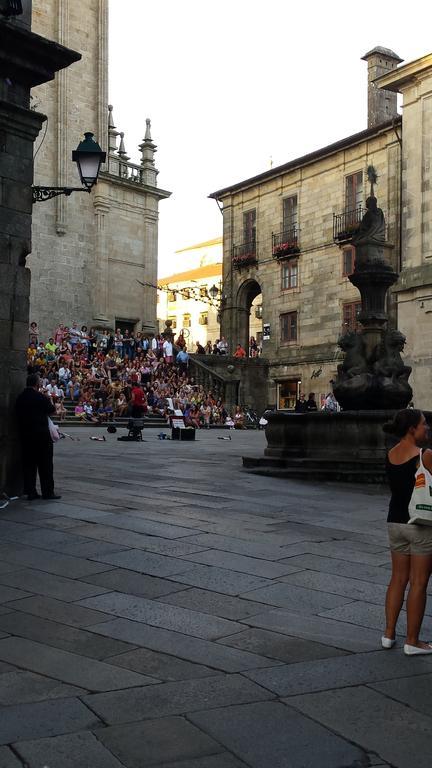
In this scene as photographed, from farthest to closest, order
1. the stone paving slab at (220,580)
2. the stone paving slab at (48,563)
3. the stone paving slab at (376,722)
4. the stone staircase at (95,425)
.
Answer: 1. the stone staircase at (95,425)
2. the stone paving slab at (48,563)
3. the stone paving slab at (220,580)
4. the stone paving slab at (376,722)

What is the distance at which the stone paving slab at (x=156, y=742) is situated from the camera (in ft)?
11.0

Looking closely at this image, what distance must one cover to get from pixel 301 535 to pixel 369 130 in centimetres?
2923

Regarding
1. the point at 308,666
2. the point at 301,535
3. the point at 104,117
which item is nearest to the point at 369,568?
the point at 301,535

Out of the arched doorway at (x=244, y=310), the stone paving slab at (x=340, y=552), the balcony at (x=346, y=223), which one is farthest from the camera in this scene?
the arched doorway at (x=244, y=310)

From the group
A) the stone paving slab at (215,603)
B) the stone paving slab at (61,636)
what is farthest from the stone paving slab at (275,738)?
the stone paving slab at (215,603)

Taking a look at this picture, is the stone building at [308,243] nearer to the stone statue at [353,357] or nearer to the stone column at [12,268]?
the stone statue at [353,357]

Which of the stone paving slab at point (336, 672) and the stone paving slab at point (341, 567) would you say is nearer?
the stone paving slab at point (336, 672)

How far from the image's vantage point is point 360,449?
1320 cm

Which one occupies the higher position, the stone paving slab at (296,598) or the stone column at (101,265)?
the stone column at (101,265)

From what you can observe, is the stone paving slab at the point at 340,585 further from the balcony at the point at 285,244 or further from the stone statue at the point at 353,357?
the balcony at the point at 285,244

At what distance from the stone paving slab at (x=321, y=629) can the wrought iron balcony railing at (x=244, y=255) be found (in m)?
36.5

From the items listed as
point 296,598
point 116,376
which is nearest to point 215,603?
point 296,598

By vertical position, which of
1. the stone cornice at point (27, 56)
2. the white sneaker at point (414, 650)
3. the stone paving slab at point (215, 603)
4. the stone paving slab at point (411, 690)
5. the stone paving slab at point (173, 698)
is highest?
the stone cornice at point (27, 56)

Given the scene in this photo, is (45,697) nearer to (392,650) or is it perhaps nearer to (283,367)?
(392,650)
